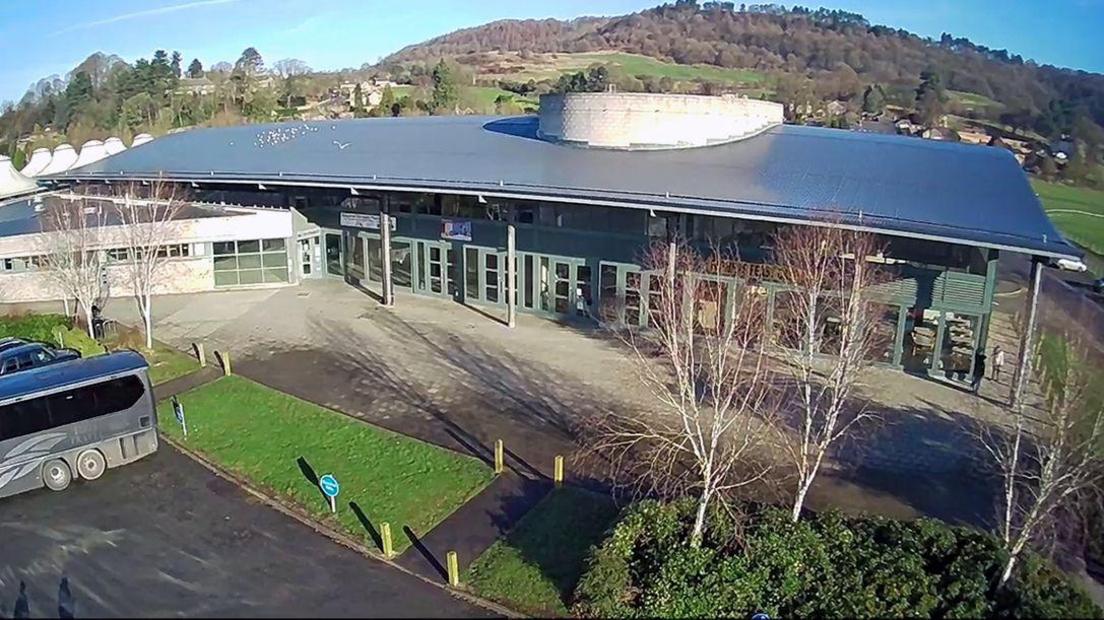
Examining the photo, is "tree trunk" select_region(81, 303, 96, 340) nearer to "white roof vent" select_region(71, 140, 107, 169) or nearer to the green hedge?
the green hedge

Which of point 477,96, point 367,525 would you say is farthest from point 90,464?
point 477,96

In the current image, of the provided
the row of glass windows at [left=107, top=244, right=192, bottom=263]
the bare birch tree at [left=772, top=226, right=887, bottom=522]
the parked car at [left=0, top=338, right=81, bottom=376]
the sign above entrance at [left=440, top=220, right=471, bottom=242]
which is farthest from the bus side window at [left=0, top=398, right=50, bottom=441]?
the row of glass windows at [left=107, top=244, right=192, bottom=263]

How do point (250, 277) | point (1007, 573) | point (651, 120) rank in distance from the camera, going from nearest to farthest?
point (1007, 573) < point (651, 120) < point (250, 277)

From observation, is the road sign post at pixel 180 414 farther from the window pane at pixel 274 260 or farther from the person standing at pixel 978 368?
the person standing at pixel 978 368

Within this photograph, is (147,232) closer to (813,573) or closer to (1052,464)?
(813,573)

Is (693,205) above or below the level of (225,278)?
above
